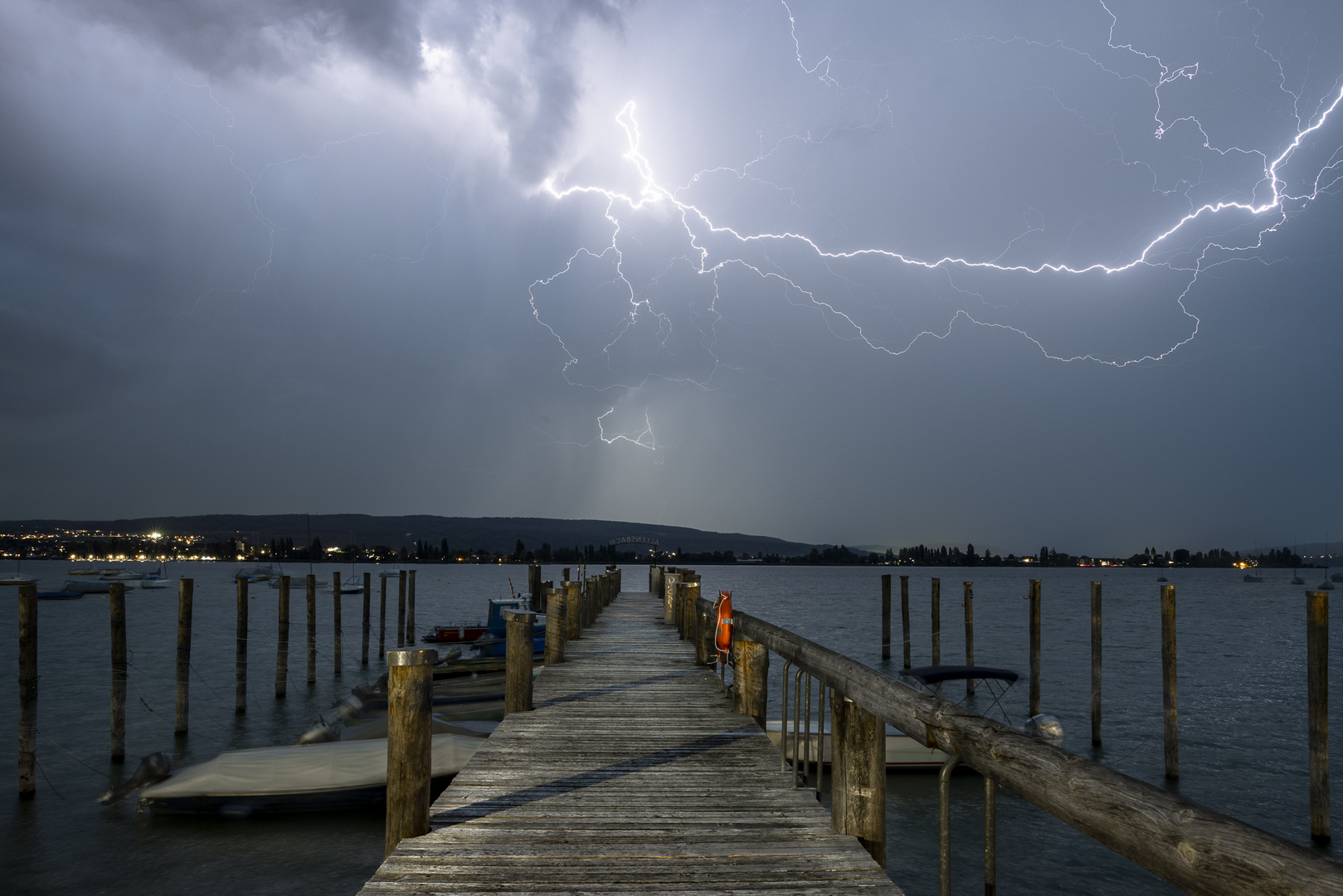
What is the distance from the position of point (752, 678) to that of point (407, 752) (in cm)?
437

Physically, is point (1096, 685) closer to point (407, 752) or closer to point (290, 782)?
point (290, 782)

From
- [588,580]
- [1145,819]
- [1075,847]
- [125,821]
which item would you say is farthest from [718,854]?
[588,580]

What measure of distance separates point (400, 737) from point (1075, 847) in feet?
45.4

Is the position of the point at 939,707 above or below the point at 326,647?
above

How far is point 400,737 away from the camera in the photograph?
518 centimetres

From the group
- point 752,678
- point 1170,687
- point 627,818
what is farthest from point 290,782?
point 1170,687

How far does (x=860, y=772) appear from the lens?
4.72 metres

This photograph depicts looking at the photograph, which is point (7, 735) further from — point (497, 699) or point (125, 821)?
point (497, 699)

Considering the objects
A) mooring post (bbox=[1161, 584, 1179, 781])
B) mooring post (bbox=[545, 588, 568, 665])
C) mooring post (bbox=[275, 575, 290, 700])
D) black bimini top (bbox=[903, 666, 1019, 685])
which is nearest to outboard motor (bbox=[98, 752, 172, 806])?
mooring post (bbox=[545, 588, 568, 665])

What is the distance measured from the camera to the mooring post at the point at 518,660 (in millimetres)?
8836

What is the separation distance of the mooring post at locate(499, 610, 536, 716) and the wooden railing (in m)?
4.72

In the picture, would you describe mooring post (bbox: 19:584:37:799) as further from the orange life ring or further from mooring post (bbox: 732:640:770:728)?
mooring post (bbox: 732:640:770:728)

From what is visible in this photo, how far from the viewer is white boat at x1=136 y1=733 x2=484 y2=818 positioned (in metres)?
13.4

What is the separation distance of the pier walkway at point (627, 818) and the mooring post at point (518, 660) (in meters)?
0.26
